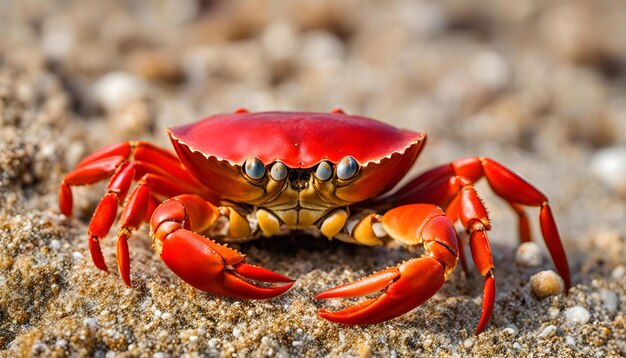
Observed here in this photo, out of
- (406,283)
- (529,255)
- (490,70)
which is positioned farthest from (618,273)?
(490,70)

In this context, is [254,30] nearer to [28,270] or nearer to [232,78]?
[232,78]

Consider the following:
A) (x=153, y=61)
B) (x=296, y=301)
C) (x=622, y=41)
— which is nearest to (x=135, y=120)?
(x=153, y=61)

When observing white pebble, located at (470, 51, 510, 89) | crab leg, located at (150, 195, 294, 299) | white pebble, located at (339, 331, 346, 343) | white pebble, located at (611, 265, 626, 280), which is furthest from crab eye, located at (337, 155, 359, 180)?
white pebble, located at (470, 51, 510, 89)

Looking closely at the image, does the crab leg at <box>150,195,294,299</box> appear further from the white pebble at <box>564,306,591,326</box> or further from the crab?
the white pebble at <box>564,306,591,326</box>

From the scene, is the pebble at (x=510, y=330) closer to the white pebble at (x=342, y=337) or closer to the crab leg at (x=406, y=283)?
the crab leg at (x=406, y=283)

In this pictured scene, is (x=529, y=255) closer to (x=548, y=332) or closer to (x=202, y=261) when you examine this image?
(x=548, y=332)

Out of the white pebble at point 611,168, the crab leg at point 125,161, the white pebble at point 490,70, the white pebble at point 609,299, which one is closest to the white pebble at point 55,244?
the crab leg at point 125,161

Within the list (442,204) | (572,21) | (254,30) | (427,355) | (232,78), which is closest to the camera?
(427,355)

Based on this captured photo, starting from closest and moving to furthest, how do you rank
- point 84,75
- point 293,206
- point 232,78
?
point 293,206
point 84,75
point 232,78
